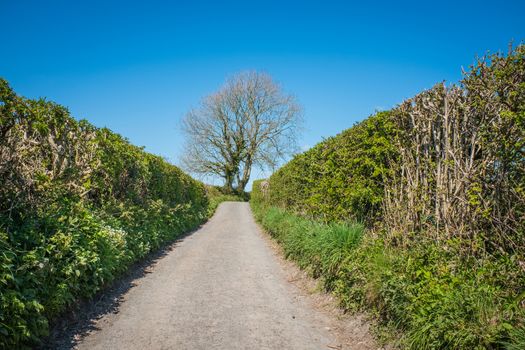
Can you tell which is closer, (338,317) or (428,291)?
(428,291)

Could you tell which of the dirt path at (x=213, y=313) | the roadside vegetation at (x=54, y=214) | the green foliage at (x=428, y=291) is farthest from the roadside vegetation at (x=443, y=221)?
the roadside vegetation at (x=54, y=214)

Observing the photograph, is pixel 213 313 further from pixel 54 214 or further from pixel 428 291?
pixel 428 291

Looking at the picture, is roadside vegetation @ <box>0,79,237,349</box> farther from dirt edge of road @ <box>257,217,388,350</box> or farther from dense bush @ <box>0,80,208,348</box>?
dirt edge of road @ <box>257,217,388,350</box>

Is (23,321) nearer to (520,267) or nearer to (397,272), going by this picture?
(397,272)

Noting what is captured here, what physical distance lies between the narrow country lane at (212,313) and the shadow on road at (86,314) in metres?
0.13

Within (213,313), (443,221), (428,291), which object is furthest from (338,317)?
(443,221)

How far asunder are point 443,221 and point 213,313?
402 cm

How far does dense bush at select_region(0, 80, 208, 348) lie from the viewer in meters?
3.83

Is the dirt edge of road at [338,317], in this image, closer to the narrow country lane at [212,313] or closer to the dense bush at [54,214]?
the narrow country lane at [212,313]

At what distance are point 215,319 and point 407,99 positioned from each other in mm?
5182

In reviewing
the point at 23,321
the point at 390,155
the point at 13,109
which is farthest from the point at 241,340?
the point at 13,109

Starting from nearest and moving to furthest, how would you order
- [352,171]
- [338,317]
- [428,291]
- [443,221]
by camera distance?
[428,291] < [443,221] < [338,317] < [352,171]

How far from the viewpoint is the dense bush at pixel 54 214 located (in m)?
3.83

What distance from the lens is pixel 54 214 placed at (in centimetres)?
528
